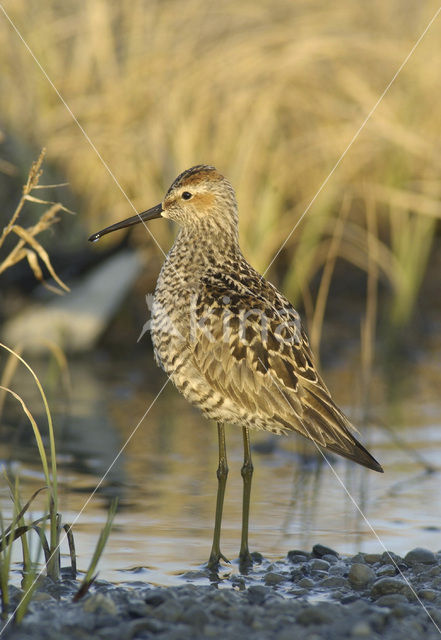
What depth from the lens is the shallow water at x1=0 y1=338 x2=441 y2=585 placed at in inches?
227

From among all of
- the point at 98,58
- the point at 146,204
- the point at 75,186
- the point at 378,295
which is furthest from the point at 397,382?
the point at 98,58

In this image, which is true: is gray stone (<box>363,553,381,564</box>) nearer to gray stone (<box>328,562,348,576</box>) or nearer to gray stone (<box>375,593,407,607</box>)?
gray stone (<box>328,562,348,576</box>)

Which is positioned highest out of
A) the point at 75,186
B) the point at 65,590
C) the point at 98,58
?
the point at 98,58

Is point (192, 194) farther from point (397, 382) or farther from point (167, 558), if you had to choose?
point (397, 382)

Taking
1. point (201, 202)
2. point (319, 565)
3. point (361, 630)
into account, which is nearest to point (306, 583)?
point (319, 565)

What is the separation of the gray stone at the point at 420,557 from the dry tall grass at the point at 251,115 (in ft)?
17.0

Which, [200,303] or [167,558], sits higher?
[200,303]

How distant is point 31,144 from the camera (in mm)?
11008

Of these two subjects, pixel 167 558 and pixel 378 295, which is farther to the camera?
pixel 378 295

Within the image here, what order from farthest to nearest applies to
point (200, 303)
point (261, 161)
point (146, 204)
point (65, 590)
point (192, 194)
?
point (261, 161) < point (146, 204) < point (192, 194) < point (200, 303) < point (65, 590)

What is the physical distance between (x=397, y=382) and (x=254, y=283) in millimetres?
4115

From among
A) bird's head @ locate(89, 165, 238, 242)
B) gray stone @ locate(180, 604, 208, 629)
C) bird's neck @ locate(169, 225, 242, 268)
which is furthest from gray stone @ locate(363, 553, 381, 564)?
bird's head @ locate(89, 165, 238, 242)

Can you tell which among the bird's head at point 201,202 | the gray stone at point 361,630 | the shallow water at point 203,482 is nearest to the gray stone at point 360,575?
the shallow water at point 203,482

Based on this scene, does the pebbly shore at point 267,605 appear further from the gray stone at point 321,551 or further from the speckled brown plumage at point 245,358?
the speckled brown plumage at point 245,358
